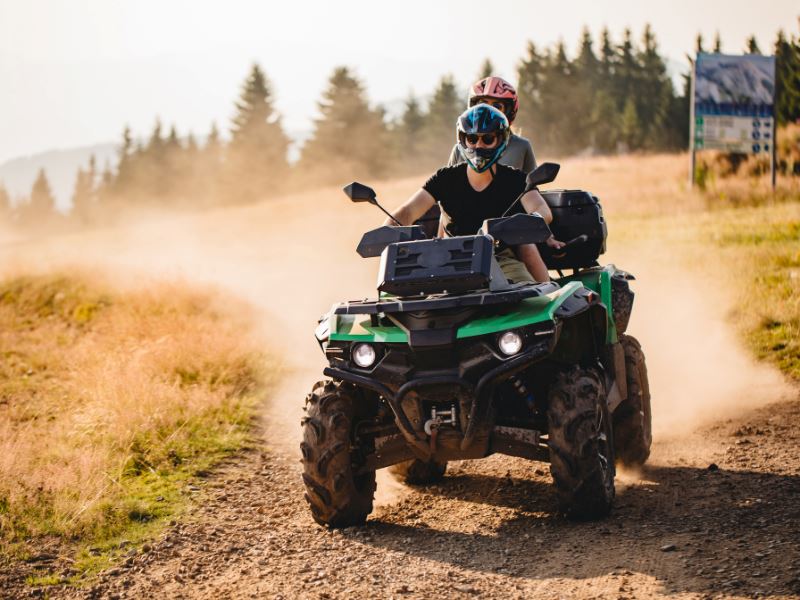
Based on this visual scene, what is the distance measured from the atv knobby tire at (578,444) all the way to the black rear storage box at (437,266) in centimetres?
79

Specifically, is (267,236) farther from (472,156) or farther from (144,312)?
(472,156)

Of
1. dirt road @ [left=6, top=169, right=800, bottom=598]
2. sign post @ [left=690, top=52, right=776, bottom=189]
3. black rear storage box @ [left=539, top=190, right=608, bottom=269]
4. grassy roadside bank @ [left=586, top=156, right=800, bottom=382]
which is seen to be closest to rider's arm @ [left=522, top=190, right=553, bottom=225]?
black rear storage box @ [left=539, top=190, right=608, bottom=269]

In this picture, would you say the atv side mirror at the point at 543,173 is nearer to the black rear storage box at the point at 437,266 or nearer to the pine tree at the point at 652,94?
the black rear storage box at the point at 437,266

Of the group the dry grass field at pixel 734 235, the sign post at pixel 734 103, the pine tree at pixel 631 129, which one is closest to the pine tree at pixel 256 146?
the pine tree at pixel 631 129

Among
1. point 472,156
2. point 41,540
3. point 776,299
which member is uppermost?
point 472,156

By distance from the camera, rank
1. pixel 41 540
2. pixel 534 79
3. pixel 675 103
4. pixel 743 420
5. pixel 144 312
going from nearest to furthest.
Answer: pixel 41 540, pixel 743 420, pixel 144 312, pixel 675 103, pixel 534 79

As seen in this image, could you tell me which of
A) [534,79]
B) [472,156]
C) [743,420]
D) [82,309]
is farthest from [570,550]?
[534,79]

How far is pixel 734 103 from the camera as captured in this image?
28.4 metres

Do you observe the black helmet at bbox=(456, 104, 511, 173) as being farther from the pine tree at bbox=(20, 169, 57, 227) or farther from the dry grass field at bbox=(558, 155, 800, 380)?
the pine tree at bbox=(20, 169, 57, 227)

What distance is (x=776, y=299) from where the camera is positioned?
532 inches

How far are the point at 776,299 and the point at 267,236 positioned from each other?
19.8 m

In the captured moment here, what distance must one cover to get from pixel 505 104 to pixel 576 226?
56.3 inches

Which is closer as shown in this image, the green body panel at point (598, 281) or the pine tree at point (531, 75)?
the green body panel at point (598, 281)

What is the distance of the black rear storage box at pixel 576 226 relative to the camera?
320 inches
